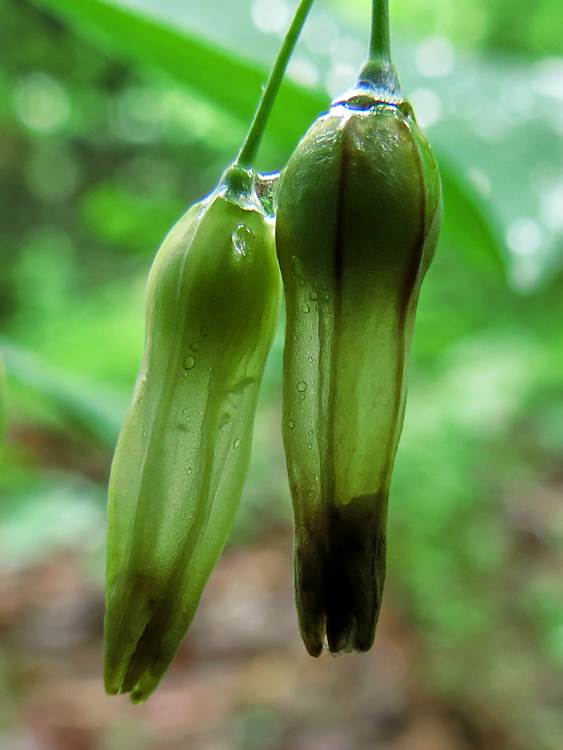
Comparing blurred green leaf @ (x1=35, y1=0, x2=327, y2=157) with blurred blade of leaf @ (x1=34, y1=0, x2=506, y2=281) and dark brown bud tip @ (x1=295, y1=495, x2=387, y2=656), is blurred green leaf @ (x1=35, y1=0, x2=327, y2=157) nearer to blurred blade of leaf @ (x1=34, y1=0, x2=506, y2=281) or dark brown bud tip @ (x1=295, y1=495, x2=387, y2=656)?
blurred blade of leaf @ (x1=34, y1=0, x2=506, y2=281)

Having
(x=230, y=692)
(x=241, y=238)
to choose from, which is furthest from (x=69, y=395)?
(x=230, y=692)

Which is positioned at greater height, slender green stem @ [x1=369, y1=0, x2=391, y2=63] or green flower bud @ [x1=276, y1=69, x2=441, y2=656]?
slender green stem @ [x1=369, y1=0, x2=391, y2=63]

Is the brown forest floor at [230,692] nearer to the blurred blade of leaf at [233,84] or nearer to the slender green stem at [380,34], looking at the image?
the blurred blade of leaf at [233,84]

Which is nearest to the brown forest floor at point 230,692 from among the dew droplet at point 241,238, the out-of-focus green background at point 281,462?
the out-of-focus green background at point 281,462

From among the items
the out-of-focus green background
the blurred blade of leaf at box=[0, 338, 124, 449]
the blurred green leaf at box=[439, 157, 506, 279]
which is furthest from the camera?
the blurred blade of leaf at box=[0, 338, 124, 449]

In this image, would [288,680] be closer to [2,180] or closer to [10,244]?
Result: [10,244]

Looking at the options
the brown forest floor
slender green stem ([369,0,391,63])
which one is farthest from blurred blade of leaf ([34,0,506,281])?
the brown forest floor
